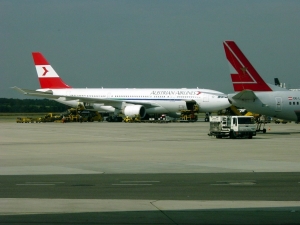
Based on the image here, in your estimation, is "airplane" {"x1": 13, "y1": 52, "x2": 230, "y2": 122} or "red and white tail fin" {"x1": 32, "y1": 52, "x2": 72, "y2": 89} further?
"red and white tail fin" {"x1": 32, "y1": 52, "x2": 72, "y2": 89}

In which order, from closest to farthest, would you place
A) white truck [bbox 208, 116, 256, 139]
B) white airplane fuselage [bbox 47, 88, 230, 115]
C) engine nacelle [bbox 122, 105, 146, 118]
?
white truck [bbox 208, 116, 256, 139] < engine nacelle [bbox 122, 105, 146, 118] < white airplane fuselage [bbox 47, 88, 230, 115]

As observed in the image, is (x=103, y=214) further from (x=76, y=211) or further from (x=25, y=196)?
(x=25, y=196)

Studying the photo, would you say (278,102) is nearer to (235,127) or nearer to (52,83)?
(235,127)

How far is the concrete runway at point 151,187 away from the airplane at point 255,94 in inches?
737

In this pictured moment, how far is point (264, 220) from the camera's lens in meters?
12.4

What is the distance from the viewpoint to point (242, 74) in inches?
2018

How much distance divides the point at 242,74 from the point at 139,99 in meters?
37.1

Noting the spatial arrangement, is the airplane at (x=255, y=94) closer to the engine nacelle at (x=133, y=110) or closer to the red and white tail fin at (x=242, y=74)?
the red and white tail fin at (x=242, y=74)

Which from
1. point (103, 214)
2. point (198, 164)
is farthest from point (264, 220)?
point (198, 164)

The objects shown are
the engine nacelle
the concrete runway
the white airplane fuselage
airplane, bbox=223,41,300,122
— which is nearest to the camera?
the concrete runway

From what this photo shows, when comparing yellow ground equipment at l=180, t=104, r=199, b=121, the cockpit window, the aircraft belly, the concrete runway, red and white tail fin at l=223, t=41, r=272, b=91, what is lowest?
the concrete runway

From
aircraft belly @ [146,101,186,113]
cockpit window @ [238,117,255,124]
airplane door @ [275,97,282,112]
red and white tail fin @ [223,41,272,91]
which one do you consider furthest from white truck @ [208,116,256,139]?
aircraft belly @ [146,101,186,113]

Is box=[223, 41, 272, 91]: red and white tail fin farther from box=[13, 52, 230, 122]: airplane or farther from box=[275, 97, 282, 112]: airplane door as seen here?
box=[13, 52, 230, 122]: airplane

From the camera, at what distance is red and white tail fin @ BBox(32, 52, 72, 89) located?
94.2 m
